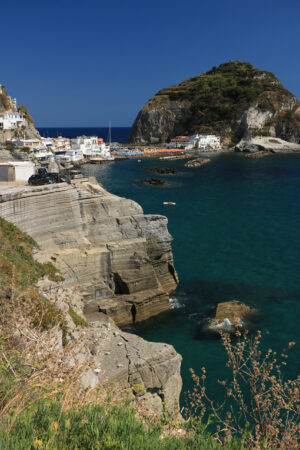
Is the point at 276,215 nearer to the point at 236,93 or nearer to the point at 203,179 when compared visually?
the point at 203,179

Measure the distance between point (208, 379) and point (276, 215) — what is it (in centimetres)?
3237

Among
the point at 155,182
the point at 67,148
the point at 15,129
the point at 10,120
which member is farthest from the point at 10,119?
the point at 155,182

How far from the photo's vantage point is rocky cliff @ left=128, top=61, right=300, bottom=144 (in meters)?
136

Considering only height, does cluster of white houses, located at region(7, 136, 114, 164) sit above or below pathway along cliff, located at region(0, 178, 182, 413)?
above

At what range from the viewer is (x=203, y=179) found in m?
72.7

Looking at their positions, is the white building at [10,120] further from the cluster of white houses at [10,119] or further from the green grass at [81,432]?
the green grass at [81,432]

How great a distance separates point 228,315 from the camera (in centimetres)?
2184

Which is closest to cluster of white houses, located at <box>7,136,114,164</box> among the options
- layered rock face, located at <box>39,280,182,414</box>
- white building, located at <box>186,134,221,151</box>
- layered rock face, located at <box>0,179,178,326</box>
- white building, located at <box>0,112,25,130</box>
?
white building, located at <box>0,112,25,130</box>

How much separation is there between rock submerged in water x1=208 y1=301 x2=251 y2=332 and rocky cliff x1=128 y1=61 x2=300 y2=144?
116187 millimetres

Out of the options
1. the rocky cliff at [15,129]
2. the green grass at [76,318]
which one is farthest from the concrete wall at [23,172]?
the rocky cliff at [15,129]

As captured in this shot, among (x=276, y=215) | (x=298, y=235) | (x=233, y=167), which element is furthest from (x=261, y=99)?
(x=298, y=235)

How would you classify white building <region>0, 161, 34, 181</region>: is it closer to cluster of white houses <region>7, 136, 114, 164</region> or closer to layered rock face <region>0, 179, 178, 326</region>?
layered rock face <region>0, 179, 178, 326</region>

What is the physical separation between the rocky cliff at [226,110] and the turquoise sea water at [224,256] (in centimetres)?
7082

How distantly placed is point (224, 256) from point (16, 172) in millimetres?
18416
